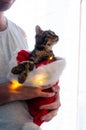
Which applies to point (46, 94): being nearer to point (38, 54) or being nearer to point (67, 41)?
point (38, 54)

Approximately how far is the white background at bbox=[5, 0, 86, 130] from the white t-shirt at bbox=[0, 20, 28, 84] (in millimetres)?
324

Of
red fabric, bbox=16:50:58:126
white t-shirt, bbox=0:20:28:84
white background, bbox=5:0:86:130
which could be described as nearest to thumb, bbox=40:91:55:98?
red fabric, bbox=16:50:58:126

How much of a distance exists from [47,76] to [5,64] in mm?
157

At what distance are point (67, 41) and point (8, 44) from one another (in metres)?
0.56

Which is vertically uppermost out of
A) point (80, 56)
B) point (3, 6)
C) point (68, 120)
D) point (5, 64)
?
point (3, 6)

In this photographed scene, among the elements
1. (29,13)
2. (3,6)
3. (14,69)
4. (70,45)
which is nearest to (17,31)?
(3,6)

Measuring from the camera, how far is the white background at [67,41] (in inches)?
52.9

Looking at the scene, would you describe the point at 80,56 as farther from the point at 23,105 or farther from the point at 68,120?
the point at 23,105

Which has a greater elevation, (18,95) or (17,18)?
(17,18)

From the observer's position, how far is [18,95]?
814 mm

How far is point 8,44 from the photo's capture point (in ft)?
3.04

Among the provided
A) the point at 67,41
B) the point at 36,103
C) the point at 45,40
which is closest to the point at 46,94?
the point at 36,103

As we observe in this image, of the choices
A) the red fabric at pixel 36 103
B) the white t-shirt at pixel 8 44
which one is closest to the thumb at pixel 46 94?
the red fabric at pixel 36 103

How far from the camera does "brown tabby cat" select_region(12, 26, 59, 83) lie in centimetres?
79
